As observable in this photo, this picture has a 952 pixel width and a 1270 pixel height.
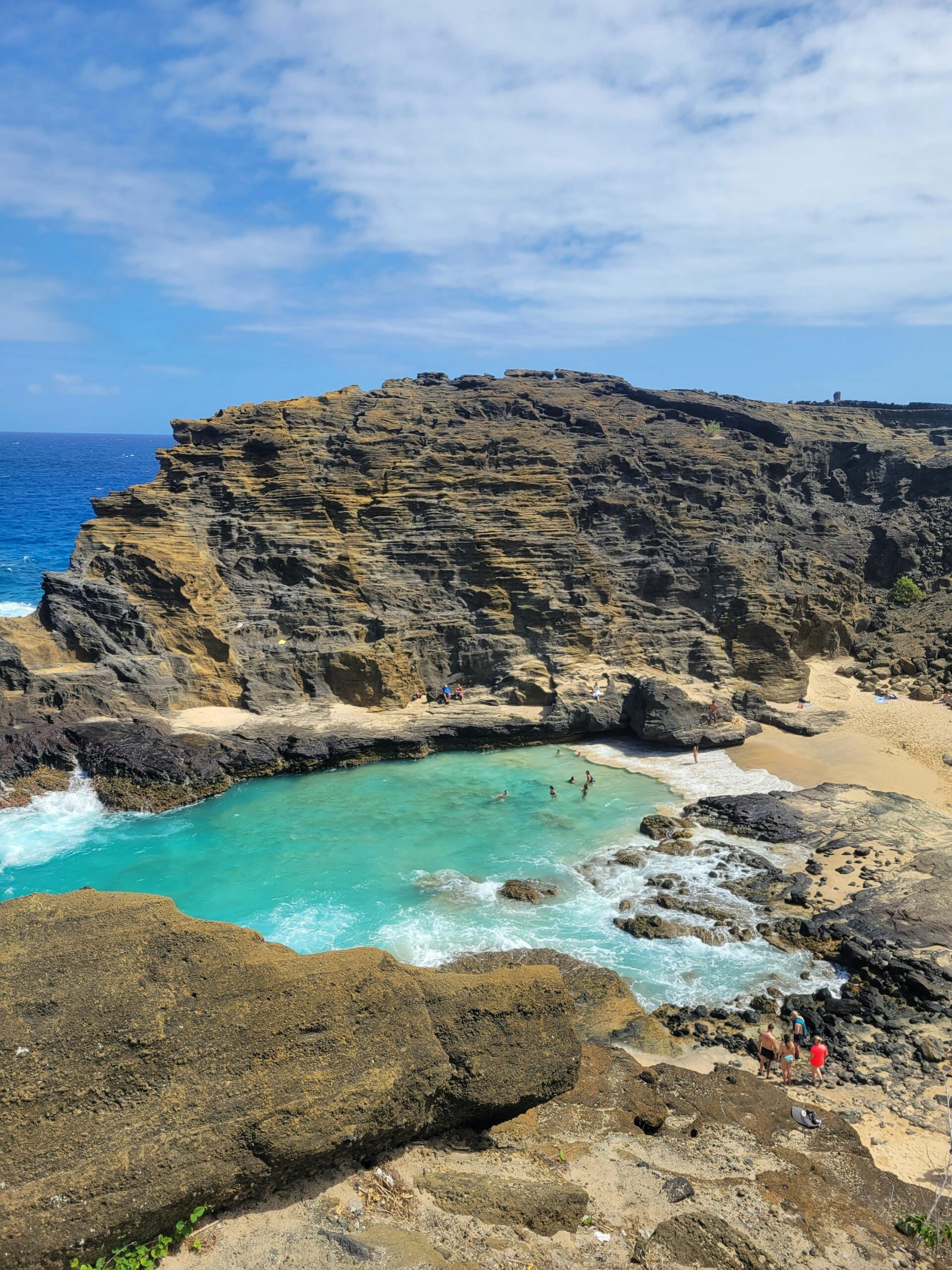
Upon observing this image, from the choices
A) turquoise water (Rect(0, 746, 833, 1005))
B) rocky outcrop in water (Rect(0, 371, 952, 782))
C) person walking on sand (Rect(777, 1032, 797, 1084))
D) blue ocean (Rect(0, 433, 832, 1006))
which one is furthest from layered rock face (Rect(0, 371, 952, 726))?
person walking on sand (Rect(777, 1032, 797, 1084))

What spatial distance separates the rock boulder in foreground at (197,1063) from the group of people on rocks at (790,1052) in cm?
710

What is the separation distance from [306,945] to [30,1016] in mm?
11227

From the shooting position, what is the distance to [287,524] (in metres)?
32.3

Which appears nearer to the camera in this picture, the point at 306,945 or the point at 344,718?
the point at 306,945

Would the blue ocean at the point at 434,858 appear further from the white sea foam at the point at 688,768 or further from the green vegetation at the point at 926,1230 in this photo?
the green vegetation at the point at 926,1230

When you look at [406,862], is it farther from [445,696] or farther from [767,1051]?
[767,1051]

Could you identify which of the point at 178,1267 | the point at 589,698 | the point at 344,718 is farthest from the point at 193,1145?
the point at 589,698

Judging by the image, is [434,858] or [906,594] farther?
[906,594]

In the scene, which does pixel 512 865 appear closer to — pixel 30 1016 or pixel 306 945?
pixel 306 945

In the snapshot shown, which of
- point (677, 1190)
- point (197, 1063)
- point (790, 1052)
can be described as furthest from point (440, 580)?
point (197, 1063)

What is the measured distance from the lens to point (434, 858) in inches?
836

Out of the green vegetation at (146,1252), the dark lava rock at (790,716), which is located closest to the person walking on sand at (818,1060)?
the green vegetation at (146,1252)

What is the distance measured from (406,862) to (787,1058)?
10.7 m

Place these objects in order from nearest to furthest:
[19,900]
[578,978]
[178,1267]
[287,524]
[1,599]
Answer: [178,1267] < [19,900] < [578,978] < [287,524] < [1,599]
